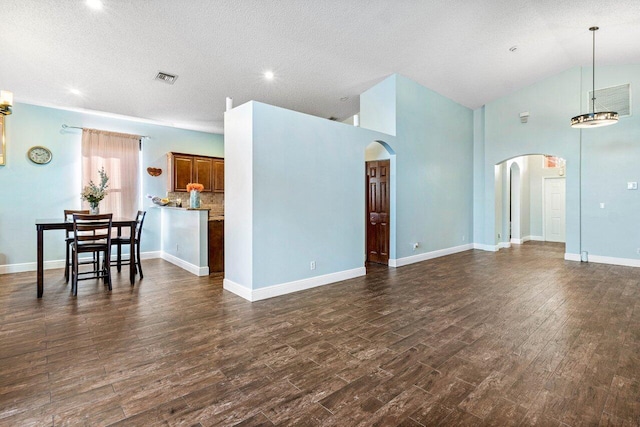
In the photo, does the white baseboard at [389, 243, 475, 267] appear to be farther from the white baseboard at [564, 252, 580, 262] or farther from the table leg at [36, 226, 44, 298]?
the table leg at [36, 226, 44, 298]

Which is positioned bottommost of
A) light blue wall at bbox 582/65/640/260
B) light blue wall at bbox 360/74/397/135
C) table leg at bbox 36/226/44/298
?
table leg at bbox 36/226/44/298

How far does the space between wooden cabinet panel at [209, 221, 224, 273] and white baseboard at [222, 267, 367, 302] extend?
3.21 ft

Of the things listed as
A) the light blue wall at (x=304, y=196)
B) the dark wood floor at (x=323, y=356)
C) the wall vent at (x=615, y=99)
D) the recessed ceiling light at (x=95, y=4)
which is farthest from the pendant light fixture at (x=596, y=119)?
the recessed ceiling light at (x=95, y=4)

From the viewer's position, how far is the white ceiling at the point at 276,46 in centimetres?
365

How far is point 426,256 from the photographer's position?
21.4 feet

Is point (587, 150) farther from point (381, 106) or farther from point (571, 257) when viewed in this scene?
point (381, 106)

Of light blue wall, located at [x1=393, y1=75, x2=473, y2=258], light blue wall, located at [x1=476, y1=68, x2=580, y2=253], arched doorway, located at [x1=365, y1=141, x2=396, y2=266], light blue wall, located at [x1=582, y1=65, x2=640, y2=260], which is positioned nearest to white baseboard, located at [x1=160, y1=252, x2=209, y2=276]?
arched doorway, located at [x1=365, y1=141, x2=396, y2=266]

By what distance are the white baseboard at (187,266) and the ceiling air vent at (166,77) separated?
3.04 meters

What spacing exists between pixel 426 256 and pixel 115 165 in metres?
6.68

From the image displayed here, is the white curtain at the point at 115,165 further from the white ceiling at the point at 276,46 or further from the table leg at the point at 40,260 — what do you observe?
the table leg at the point at 40,260

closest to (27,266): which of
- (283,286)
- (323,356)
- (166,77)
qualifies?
(166,77)

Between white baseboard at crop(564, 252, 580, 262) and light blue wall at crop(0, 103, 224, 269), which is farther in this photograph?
white baseboard at crop(564, 252, 580, 262)

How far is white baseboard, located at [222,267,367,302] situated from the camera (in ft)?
12.6

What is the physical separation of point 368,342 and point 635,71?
7422 millimetres
